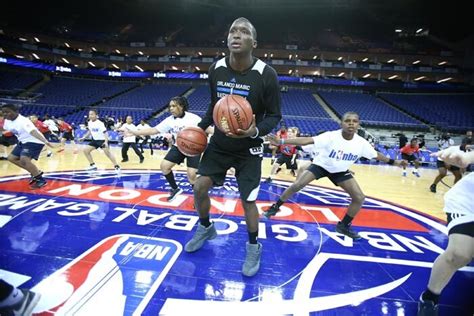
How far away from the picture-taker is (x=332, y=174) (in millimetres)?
3699

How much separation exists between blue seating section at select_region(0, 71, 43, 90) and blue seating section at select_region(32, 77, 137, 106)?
133cm

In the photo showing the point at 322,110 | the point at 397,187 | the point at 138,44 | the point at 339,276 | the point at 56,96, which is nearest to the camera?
the point at 339,276

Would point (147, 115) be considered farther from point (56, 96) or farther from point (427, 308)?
point (427, 308)

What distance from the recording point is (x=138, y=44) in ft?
109

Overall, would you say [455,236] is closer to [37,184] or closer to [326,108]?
[37,184]

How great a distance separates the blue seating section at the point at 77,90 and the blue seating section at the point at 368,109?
73.3 feet

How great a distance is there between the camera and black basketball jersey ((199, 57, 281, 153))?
2.29 m

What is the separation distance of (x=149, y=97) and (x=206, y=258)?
2531 cm

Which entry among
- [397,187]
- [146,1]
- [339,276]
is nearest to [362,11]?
[146,1]

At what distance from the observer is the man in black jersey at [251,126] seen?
2199 mm

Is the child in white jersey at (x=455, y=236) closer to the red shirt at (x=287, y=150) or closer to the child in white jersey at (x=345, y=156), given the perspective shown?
the child in white jersey at (x=345, y=156)

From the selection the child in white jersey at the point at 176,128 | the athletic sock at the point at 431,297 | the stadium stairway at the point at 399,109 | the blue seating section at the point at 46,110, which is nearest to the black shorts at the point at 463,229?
the athletic sock at the point at 431,297

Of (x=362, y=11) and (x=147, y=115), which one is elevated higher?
(x=362, y=11)

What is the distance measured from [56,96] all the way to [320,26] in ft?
101
